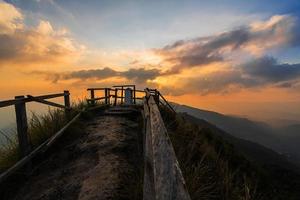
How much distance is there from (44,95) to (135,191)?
14.9 feet

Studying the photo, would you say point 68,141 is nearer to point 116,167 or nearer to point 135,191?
point 116,167

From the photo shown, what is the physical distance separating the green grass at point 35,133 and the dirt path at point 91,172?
70cm

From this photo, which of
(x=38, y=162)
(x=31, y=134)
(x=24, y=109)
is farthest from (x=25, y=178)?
(x=31, y=134)

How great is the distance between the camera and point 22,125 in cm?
611

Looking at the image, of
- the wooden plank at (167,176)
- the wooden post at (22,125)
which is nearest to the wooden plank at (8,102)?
the wooden post at (22,125)

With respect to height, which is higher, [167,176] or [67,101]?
[167,176]

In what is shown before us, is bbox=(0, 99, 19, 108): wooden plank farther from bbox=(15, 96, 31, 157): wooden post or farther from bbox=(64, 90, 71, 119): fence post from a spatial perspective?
bbox=(64, 90, 71, 119): fence post

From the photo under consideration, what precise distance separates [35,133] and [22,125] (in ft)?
6.09

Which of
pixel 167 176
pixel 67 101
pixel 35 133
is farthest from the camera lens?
pixel 67 101

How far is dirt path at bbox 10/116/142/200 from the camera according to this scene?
14.6ft

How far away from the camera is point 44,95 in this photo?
7.52m

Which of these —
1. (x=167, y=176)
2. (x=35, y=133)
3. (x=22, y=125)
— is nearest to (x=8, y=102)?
(x=22, y=125)

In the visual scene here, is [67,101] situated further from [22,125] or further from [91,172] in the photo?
[91,172]

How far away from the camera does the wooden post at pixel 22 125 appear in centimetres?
600
